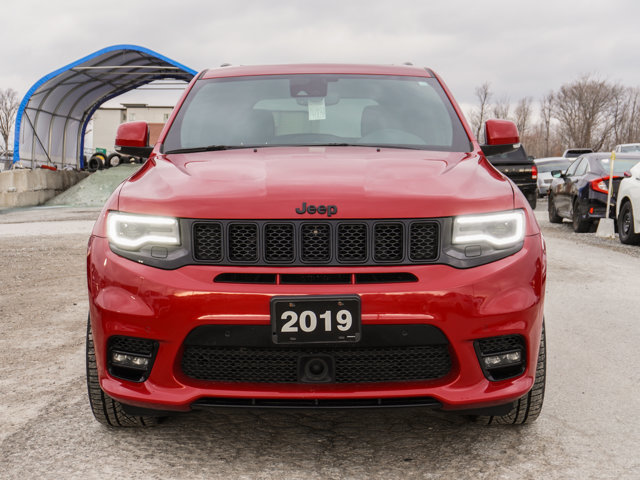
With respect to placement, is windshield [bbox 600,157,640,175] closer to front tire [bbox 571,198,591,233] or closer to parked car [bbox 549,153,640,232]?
parked car [bbox 549,153,640,232]

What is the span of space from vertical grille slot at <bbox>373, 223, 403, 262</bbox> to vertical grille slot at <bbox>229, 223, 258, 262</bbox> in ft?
1.48

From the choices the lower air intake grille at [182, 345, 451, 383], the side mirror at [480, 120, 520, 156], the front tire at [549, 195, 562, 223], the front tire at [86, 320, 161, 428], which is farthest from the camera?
the front tire at [549, 195, 562, 223]

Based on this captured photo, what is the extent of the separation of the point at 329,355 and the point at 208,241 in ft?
2.03

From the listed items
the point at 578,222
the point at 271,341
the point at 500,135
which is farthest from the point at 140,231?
the point at 578,222

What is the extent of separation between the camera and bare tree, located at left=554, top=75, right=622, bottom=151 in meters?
75.4

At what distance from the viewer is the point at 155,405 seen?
2734 mm

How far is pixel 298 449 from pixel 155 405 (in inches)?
26.0

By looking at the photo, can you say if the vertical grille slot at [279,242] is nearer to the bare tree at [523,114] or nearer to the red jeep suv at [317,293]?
the red jeep suv at [317,293]

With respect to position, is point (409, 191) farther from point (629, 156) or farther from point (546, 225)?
point (546, 225)

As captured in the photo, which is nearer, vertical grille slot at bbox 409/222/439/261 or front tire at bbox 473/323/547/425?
vertical grille slot at bbox 409/222/439/261

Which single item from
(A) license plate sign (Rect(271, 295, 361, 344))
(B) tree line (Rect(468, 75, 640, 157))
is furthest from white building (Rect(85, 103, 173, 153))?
(A) license plate sign (Rect(271, 295, 361, 344))

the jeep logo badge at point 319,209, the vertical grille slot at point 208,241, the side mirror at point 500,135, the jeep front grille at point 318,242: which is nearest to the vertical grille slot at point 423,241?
the jeep front grille at point 318,242

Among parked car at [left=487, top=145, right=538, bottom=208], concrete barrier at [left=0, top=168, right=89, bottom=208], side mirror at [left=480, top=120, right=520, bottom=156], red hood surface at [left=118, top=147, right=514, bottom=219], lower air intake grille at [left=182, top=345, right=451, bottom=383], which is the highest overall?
side mirror at [left=480, top=120, right=520, bottom=156]

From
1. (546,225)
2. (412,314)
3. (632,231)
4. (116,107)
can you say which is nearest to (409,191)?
(412,314)
